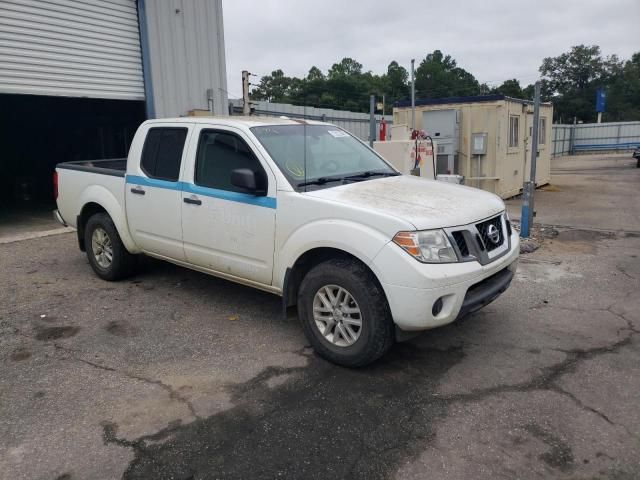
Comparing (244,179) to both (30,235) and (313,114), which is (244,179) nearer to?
(30,235)

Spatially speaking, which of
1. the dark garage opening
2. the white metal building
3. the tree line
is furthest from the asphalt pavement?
the tree line

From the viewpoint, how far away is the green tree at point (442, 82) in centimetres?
8006

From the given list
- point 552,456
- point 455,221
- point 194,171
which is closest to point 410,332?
point 455,221

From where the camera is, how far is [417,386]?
367 centimetres

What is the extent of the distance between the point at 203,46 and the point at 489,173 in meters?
7.21

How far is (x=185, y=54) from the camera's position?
1115 centimetres

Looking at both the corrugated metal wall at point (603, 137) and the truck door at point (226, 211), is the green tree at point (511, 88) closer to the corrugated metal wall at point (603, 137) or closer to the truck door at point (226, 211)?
the corrugated metal wall at point (603, 137)

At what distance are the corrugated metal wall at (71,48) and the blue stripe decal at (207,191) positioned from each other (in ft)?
16.3

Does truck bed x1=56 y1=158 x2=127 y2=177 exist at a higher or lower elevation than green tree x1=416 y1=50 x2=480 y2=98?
lower

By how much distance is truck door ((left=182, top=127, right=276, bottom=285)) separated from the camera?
431 cm

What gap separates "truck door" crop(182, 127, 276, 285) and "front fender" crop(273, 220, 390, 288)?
0.15 meters

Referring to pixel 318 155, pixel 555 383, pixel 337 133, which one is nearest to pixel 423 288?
pixel 555 383

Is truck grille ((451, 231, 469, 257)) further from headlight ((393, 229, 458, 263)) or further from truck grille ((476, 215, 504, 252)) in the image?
truck grille ((476, 215, 504, 252))

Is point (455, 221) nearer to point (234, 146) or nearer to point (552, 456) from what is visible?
point (552, 456)
